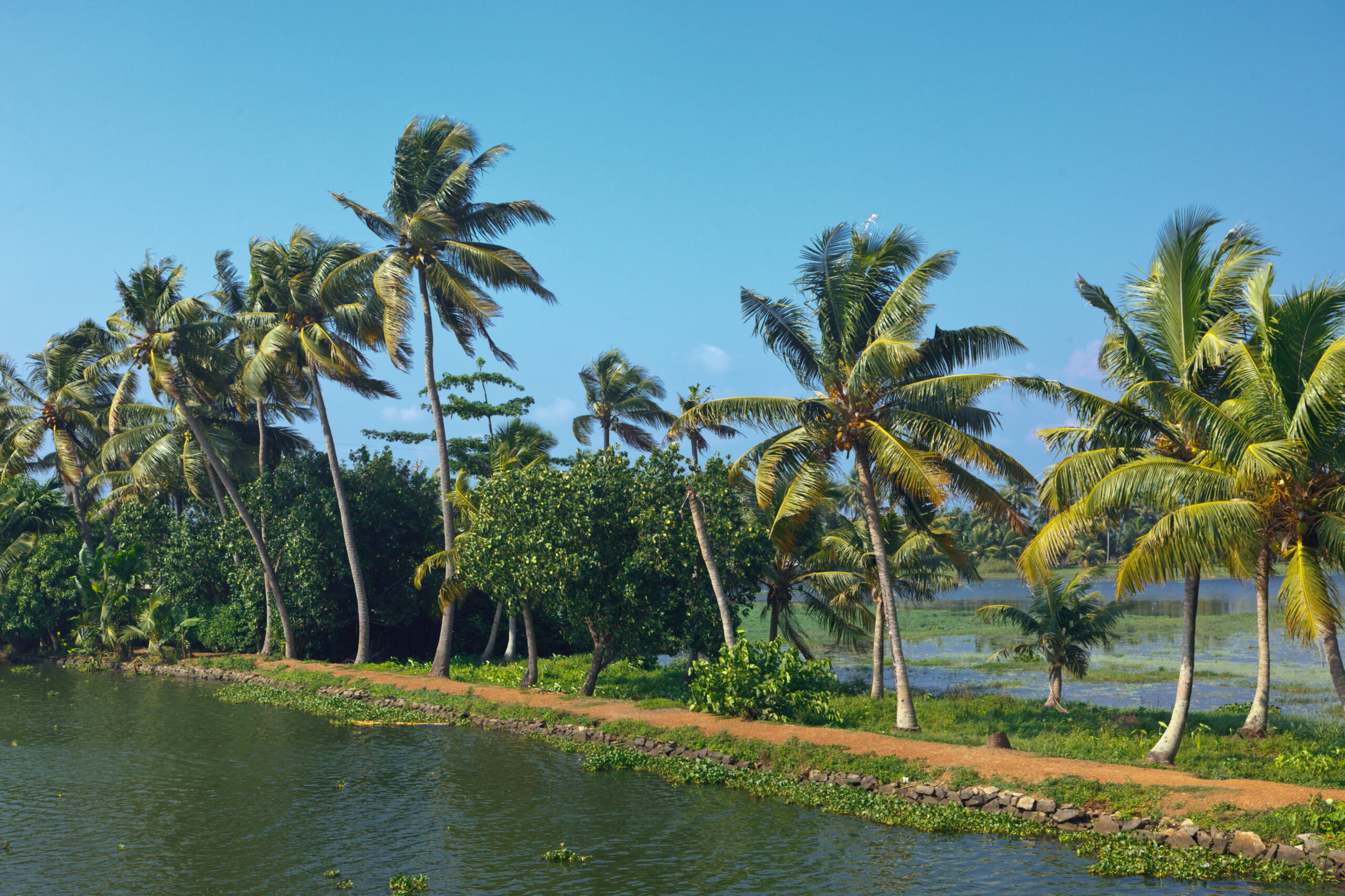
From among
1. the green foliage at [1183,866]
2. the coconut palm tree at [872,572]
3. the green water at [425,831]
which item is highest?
the coconut palm tree at [872,572]

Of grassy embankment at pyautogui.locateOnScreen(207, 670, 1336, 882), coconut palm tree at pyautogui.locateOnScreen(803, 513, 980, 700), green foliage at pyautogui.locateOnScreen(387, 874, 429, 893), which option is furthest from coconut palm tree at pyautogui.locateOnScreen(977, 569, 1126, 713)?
green foliage at pyautogui.locateOnScreen(387, 874, 429, 893)

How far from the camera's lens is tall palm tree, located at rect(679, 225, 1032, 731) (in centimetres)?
2008

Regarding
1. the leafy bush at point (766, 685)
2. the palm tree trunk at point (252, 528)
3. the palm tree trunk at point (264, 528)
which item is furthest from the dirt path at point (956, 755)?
the palm tree trunk at point (264, 528)

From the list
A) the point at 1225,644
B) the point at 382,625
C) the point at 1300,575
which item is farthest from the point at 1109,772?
the point at 1225,644

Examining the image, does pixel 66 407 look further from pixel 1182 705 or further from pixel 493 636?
pixel 1182 705

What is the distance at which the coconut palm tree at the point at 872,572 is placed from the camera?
94.1 feet

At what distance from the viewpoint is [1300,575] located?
1492 centimetres

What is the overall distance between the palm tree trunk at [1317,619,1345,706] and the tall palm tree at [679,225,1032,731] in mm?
5844

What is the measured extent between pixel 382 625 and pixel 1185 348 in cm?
3546

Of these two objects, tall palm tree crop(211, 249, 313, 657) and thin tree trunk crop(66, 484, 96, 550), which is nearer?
tall palm tree crop(211, 249, 313, 657)

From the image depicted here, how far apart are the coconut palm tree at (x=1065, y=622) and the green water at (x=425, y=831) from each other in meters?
14.0

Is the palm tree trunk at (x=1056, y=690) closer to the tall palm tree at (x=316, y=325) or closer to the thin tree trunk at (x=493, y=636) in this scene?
the thin tree trunk at (x=493, y=636)

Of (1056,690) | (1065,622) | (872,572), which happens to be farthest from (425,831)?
(1065,622)

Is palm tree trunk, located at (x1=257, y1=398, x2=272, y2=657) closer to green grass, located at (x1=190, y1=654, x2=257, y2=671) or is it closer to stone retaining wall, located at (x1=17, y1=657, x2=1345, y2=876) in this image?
green grass, located at (x1=190, y1=654, x2=257, y2=671)
